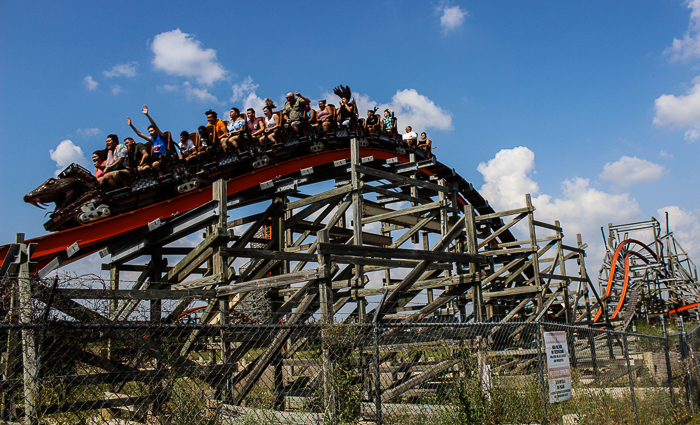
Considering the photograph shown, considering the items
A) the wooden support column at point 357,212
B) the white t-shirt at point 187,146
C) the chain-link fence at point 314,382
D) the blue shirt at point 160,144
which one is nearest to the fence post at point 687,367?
the chain-link fence at point 314,382

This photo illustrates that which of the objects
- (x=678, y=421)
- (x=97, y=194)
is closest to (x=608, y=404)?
(x=678, y=421)

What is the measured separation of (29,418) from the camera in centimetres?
391

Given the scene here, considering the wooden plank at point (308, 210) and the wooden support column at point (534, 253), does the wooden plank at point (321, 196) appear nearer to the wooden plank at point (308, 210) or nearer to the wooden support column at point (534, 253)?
the wooden plank at point (308, 210)

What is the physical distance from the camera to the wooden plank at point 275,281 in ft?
22.1

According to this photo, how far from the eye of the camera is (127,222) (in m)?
9.66

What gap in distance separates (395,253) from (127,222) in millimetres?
5027

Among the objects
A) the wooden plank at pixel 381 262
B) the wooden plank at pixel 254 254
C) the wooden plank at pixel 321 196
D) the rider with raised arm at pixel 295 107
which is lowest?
the wooden plank at pixel 381 262

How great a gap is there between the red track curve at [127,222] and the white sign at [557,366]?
7158 mm

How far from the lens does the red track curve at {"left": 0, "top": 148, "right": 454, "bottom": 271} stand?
29.2ft

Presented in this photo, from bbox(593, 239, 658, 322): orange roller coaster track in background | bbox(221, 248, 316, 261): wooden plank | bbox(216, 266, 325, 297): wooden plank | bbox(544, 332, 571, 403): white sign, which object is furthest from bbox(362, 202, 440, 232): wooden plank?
bbox(593, 239, 658, 322): orange roller coaster track in background

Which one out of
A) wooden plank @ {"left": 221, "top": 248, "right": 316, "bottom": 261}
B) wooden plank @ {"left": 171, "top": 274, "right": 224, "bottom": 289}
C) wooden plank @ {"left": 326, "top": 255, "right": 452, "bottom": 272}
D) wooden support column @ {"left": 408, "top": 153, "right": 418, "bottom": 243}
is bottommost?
wooden plank @ {"left": 171, "top": 274, "right": 224, "bottom": 289}

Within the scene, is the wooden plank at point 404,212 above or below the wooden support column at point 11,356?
above

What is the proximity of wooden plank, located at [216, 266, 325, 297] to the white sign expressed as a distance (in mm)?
2819

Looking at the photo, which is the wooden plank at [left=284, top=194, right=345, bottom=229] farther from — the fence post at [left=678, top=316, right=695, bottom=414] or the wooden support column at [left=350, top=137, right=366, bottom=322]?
the fence post at [left=678, top=316, right=695, bottom=414]
